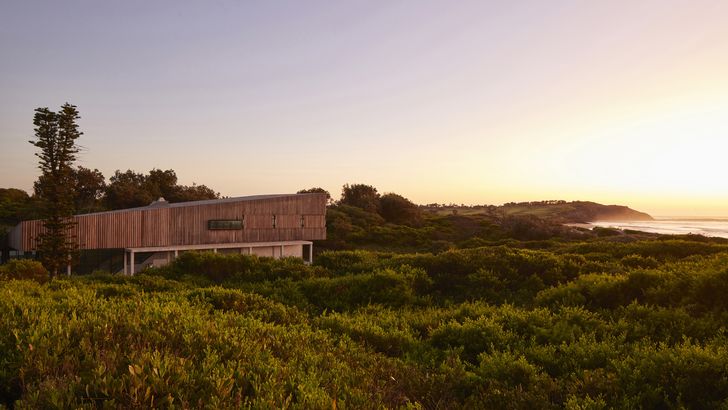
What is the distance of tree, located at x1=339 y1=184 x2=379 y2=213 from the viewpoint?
77.4 meters

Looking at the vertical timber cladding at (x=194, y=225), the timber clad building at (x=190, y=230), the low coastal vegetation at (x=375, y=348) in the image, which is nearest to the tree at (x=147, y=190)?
the timber clad building at (x=190, y=230)

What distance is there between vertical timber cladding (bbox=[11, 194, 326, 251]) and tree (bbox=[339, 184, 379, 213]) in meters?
36.7

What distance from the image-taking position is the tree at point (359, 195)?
254 ft

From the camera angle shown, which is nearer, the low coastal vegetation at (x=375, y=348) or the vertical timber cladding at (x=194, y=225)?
the low coastal vegetation at (x=375, y=348)

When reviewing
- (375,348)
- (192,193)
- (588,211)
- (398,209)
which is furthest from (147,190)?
(588,211)

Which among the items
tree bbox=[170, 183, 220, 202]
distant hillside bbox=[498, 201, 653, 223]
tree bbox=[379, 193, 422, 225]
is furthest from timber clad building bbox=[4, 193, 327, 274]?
distant hillside bbox=[498, 201, 653, 223]

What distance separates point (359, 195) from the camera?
272 feet

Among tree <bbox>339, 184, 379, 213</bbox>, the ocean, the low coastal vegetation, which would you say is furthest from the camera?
tree <bbox>339, 184, 379, 213</bbox>

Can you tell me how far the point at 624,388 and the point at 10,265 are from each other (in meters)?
19.8

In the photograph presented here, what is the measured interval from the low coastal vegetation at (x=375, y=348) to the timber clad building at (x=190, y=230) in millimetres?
18358

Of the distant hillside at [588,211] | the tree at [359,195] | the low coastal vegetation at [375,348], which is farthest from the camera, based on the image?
the distant hillside at [588,211]

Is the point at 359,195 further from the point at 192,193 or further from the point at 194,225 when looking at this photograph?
the point at 194,225

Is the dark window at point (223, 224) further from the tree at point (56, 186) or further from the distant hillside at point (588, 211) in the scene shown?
the distant hillside at point (588, 211)

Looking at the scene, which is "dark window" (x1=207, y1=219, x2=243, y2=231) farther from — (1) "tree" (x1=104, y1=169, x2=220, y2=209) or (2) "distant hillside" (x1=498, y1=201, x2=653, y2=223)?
(2) "distant hillside" (x1=498, y1=201, x2=653, y2=223)
